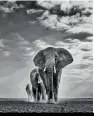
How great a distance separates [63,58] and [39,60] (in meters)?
1.08

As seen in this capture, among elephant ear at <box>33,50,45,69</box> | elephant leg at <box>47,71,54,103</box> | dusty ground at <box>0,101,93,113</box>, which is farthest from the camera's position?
elephant ear at <box>33,50,45,69</box>

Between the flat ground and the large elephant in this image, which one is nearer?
the flat ground

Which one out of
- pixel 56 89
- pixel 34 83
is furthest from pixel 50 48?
pixel 34 83

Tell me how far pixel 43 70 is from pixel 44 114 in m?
6.97

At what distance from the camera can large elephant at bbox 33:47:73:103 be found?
551 inches

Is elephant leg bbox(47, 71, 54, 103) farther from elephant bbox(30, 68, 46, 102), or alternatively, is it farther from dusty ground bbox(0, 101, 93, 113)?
elephant bbox(30, 68, 46, 102)

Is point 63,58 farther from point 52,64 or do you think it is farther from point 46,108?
point 46,108

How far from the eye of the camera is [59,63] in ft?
49.8

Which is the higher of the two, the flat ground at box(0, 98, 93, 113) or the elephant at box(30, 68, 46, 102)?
the flat ground at box(0, 98, 93, 113)

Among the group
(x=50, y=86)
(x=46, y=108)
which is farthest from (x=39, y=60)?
(x=46, y=108)

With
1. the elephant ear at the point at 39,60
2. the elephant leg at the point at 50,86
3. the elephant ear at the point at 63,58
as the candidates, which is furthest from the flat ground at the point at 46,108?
the elephant ear at the point at 63,58

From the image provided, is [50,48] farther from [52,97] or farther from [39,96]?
[39,96]

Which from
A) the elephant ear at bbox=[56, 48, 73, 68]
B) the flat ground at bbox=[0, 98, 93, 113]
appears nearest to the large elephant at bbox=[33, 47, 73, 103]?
the elephant ear at bbox=[56, 48, 73, 68]

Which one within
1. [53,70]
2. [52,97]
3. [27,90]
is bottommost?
[27,90]
